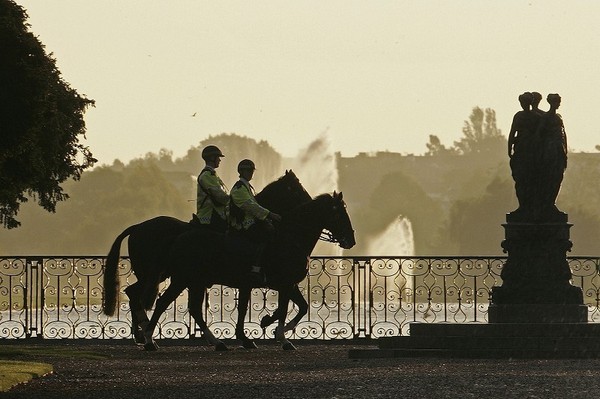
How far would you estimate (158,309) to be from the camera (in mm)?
23984

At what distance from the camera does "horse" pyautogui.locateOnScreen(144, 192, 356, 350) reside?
78.3 ft

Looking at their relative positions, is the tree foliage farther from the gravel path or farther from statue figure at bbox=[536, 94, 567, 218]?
the gravel path

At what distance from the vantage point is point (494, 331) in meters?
22.4

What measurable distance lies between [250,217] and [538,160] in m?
4.08

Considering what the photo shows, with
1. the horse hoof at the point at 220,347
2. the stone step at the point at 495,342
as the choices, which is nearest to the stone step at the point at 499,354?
the stone step at the point at 495,342

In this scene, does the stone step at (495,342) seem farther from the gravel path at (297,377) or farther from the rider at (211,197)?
the rider at (211,197)

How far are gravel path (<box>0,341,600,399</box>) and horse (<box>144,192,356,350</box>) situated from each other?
3.09 ft

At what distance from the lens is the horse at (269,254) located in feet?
78.3

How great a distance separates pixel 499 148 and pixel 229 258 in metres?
167

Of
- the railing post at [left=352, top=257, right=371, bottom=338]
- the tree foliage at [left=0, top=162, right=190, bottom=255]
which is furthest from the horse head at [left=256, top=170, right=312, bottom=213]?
the tree foliage at [left=0, top=162, right=190, bottom=255]

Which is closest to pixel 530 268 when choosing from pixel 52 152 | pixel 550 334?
pixel 550 334

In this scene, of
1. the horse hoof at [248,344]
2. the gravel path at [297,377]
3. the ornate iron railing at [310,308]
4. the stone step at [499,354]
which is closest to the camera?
the gravel path at [297,377]

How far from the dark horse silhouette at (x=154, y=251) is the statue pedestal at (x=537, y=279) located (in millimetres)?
3046

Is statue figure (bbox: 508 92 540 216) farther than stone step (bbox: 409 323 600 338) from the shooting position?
Yes
